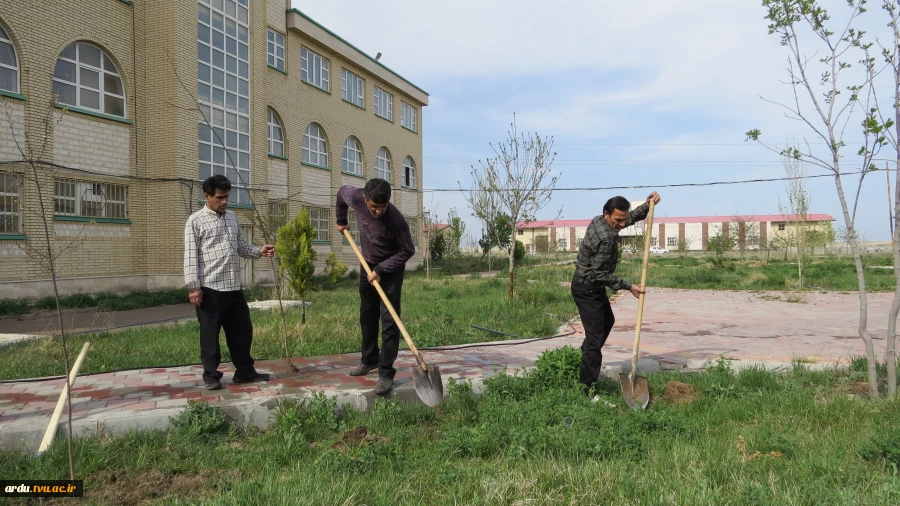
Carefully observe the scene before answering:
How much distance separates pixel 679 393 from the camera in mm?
4633

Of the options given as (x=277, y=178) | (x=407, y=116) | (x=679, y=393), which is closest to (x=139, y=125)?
(x=277, y=178)

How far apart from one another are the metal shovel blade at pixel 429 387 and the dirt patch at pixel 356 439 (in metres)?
0.78

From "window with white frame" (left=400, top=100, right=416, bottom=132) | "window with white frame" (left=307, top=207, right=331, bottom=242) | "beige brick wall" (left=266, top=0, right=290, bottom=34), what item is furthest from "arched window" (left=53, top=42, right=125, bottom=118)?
"window with white frame" (left=400, top=100, right=416, bottom=132)

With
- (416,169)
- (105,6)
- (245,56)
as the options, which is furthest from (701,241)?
(105,6)

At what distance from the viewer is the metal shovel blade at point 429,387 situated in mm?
4387

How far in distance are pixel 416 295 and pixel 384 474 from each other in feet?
37.9

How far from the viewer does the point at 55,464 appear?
10.3 ft

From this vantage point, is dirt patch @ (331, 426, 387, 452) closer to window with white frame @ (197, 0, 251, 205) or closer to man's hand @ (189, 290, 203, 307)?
man's hand @ (189, 290, 203, 307)

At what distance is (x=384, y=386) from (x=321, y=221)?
20965 mm

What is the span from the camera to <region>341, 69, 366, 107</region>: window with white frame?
26.2 metres

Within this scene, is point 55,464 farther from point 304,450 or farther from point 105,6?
point 105,6

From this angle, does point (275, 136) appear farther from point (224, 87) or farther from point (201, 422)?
point (201, 422)

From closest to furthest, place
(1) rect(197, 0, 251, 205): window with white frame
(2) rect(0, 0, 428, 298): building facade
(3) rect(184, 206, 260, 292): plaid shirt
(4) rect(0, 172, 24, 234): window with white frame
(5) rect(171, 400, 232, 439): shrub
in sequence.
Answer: (5) rect(171, 400, 232, 439): shrub, (3) rect(184, 206, 260, 292): plaid shirt, (4) rect(0, 172, 24, 234): window with white frame, (2) rect(0, 0, 428, 298): building facade, (1) rect(197, 0, 251, 205): window with white frame

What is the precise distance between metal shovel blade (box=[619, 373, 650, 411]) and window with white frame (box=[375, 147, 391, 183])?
2539 centimetres
